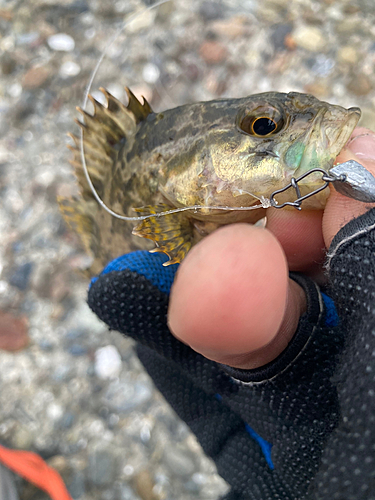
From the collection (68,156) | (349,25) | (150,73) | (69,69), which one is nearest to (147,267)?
(68,156)

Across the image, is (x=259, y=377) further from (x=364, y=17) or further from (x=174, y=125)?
(x=364, y=17)

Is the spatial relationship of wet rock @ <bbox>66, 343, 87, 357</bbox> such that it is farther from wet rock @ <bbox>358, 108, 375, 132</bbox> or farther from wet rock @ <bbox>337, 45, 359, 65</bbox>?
wet rock @ <bbox>337, 45, 359, 65</bbox>

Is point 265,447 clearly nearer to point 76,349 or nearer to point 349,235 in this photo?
point 349,235

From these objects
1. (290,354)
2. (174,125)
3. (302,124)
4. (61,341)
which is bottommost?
(61,341)

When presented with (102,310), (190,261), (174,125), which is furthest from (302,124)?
(102,310)

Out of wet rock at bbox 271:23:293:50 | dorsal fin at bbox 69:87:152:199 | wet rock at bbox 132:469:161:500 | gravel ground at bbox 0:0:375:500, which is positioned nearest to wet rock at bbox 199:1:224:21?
gravel ground at bbox 0:0:375:500

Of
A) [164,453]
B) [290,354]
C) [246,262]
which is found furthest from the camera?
[164,453]
